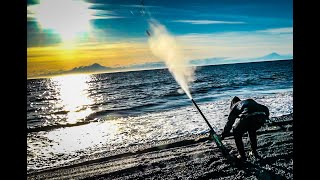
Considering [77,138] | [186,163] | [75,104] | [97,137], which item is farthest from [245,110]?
[75,104]

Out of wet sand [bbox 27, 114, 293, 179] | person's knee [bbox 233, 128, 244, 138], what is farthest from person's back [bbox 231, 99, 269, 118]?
wet sand [bbox 27, 114, 293, 179]

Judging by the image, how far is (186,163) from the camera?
9188mm

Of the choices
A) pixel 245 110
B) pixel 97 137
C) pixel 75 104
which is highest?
pixel 245 110

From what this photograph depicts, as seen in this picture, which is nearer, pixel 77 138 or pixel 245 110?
pixel 245 110

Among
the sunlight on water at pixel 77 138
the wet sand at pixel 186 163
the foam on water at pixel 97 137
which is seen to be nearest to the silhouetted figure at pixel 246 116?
the wet sand at pixel 186 163

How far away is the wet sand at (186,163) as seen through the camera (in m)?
8.03

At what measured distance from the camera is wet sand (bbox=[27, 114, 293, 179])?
8.03 m

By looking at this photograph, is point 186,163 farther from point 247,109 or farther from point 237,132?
point 247,109

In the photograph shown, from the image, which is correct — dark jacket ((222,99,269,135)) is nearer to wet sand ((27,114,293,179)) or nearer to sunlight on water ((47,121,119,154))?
wet sand ((27,114,293,179))

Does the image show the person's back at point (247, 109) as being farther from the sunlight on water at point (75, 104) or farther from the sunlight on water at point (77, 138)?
the sunlight on water at point (75, 104)

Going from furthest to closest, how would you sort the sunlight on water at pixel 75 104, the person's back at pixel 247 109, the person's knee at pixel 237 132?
the sunlight on water at pixel 75 104 < the person's knee at pixel 237 132 < the person's back at pixel 247 109

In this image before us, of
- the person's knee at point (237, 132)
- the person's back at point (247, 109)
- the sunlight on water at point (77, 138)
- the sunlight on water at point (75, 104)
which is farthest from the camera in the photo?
the sunlight on water at point (75, 104)

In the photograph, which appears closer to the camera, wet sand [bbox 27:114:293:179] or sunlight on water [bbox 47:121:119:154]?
wet sand [bbox 27:114:293:179]
